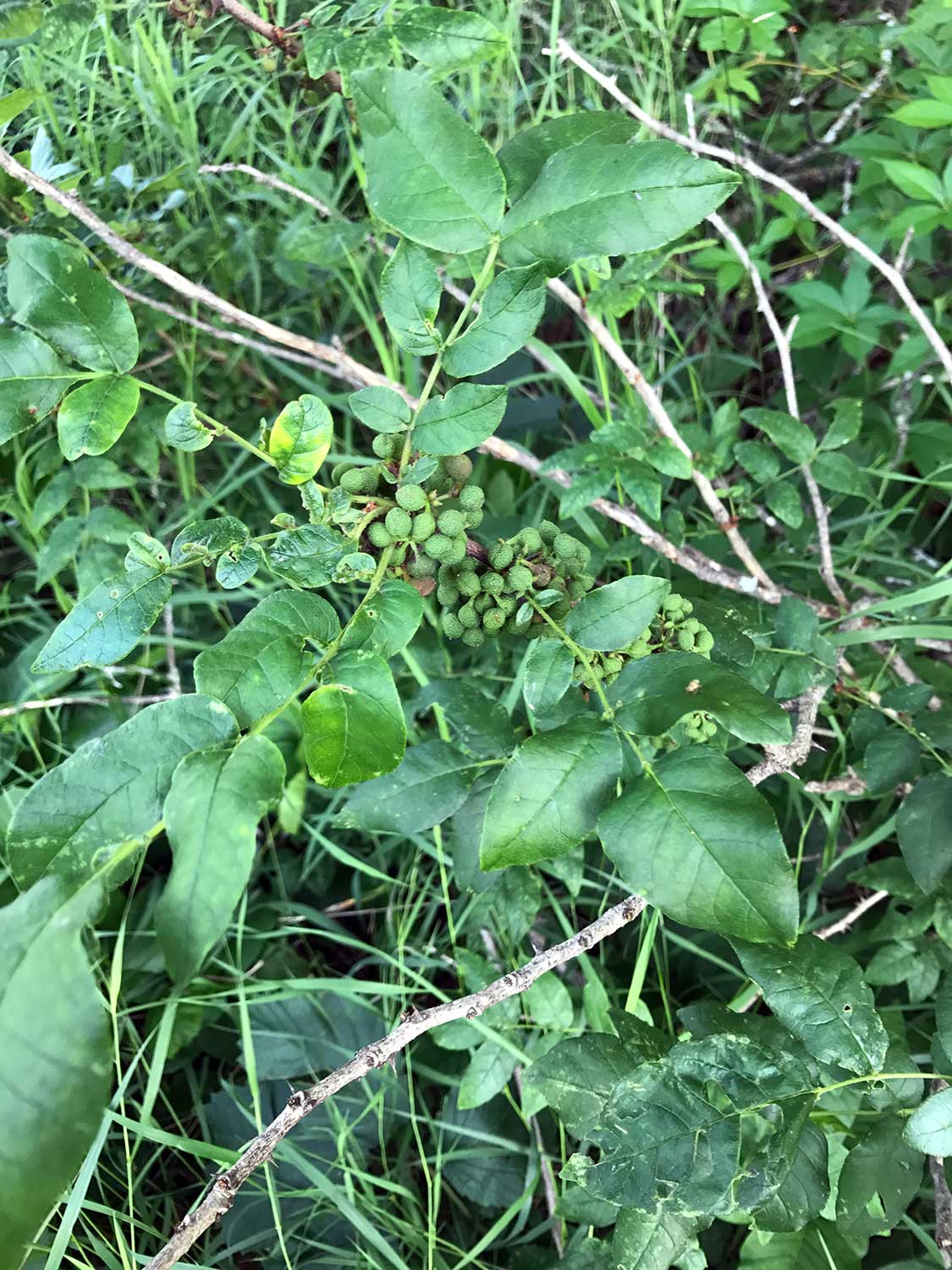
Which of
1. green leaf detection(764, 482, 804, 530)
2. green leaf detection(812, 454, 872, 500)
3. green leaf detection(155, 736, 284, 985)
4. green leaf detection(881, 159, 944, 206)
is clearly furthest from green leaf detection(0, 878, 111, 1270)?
green leaf detection(881, 159, 944, 206)

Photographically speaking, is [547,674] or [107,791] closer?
[107,791]

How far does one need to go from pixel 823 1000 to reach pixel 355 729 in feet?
2.13

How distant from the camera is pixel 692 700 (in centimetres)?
88

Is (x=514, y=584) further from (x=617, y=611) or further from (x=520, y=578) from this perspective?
(x=617, y=611)

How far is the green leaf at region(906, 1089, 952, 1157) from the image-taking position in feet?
2.91

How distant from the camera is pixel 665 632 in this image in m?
1.10

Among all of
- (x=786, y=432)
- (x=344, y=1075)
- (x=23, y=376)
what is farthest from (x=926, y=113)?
(x=344, y=1075)

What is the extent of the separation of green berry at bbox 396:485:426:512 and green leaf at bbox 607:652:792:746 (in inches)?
11.3

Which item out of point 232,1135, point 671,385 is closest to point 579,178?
point 671,385

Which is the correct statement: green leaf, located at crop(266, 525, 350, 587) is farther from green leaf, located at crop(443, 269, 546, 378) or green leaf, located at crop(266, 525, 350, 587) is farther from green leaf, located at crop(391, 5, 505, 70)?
green leaf, located at crop(391, 5, 505, 70)

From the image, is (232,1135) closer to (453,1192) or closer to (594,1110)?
(453,1192)

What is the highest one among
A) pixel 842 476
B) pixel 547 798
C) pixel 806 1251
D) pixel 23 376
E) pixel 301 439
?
pixel 23 376

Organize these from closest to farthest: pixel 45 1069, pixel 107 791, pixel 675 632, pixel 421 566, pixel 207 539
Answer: pixel 45 1069 → pixel 107 791 → pixel 207 539 → pixel 421 566 → pixel 675 632

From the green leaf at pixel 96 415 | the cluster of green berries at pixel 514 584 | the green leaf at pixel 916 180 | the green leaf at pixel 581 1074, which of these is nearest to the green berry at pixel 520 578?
the cluster of green berries at pixel 514 584
